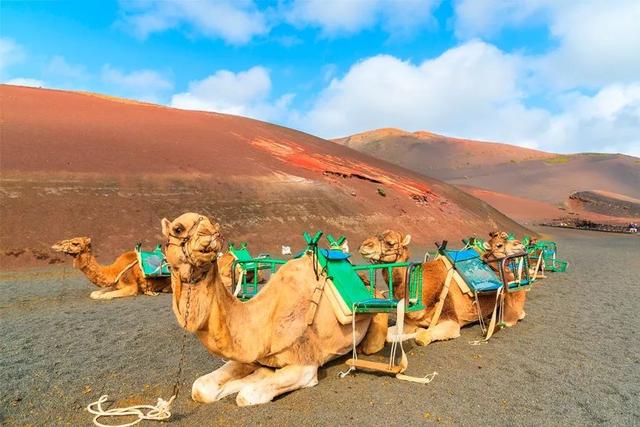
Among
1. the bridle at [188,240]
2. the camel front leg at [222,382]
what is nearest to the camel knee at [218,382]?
the camel front leg at [222,382]

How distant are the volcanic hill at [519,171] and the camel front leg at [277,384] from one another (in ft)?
171

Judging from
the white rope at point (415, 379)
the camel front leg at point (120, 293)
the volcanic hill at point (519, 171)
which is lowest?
the camel front leg at point (120, 293)

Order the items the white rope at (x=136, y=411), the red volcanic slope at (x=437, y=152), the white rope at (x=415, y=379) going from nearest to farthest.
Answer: the white rope at (x=136, y=411) → the white rope at (x=415, y=379) → the red volcanic slope at (x=437, y=152)

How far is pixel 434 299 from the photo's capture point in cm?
624

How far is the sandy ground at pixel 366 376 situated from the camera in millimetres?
3809

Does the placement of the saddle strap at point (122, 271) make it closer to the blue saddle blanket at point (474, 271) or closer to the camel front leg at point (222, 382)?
the camel front leg at point (222, 382)

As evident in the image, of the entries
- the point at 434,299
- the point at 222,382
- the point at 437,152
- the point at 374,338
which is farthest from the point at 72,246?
the point at 437,152

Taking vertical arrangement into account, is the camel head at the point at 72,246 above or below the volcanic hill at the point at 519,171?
below

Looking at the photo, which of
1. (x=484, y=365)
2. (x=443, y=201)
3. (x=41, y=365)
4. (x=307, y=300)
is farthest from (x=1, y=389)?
(x=443, y=201)

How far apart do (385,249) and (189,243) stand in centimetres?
325

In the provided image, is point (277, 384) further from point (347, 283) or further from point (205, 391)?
point (347, 283)

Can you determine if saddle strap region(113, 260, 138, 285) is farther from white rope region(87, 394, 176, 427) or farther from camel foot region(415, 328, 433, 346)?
camel foot region(415, 328, 433, 346)

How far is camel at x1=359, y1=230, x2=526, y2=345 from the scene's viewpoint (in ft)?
19.3

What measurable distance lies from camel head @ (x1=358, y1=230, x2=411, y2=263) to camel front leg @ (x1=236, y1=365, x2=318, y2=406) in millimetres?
1998
